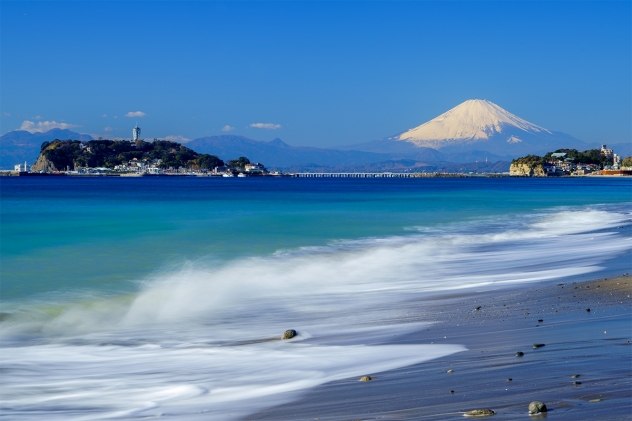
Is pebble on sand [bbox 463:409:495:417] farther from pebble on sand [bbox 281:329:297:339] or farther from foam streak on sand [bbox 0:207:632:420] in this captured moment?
pebble on sand [bbox 281:329:297:339]

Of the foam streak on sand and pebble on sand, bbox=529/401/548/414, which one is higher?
pebble on sand, bbox=529/401/548/414

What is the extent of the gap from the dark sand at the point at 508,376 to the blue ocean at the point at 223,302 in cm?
37

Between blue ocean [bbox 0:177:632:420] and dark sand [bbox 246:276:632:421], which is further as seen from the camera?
blue ocean [bbox 0:177:632:420]

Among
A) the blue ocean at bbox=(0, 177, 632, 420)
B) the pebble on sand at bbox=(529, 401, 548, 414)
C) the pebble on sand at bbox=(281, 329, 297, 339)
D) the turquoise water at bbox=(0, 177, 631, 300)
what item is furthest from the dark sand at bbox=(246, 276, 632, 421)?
the turquoise water at bbox=(0, 177, 631, 300)

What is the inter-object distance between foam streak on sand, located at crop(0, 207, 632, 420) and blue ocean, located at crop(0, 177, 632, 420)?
0.03 meters

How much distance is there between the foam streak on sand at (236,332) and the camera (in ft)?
20.0

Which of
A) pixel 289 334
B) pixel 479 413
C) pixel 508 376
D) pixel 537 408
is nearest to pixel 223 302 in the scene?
pixel 289 334

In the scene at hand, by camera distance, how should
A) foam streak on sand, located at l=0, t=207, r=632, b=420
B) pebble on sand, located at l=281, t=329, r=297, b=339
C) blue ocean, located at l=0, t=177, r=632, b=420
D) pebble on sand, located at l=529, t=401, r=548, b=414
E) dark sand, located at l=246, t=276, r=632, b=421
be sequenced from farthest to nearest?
pebble on sand, located at l=281, t=329, r=297, b=339 → blue ocean, located at l=0, t=177, r=632, b=420 → foam streak on sand, located at l=0, t=207, r=632, b=420 → dark sand, located at l=246, t=276, r=632, b=421 → pebble on sand, located at l=529, t=401, r=548, b=414

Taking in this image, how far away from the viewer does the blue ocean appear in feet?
20.7

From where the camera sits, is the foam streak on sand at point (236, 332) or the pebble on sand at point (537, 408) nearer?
the pebble on sand at point (537, 408)

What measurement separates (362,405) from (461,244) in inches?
646

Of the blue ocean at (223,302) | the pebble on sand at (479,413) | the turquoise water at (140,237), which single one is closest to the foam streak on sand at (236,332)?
the blue ocean at (223,302)

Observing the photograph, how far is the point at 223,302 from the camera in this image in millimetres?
11664

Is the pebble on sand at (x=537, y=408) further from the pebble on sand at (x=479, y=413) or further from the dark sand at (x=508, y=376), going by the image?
the pebble on sand at (x=479, y=413)
